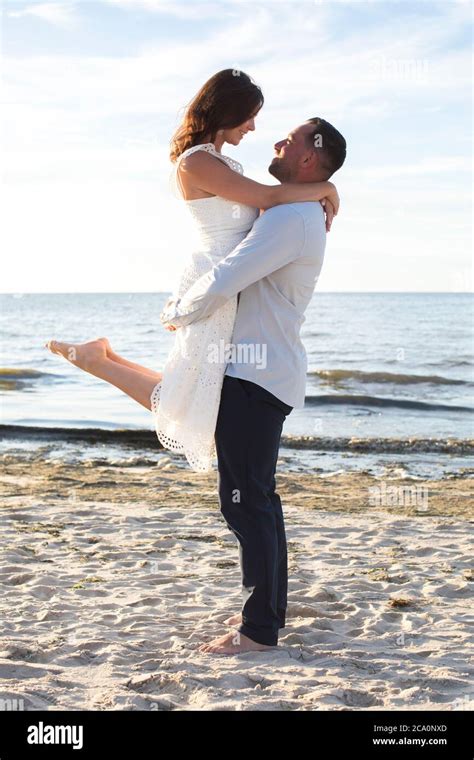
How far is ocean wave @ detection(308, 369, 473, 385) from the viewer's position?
67.6 feet

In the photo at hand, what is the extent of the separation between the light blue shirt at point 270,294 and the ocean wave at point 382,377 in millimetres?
16330

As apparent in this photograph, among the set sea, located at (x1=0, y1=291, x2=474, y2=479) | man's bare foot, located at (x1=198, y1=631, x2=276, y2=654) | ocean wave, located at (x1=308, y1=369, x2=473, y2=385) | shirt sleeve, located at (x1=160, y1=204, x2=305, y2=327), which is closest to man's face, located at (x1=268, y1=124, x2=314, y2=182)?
shirt sleeve, located at (x1=160, y1=204, x2=305, y2=327)

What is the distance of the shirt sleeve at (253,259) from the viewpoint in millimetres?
3619

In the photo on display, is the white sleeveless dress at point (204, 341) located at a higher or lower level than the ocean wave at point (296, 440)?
higher

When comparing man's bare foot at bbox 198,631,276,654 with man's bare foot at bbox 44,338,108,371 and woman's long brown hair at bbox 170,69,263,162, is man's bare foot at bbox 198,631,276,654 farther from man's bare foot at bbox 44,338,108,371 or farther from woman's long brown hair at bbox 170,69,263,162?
woman's long brown hair at bbox 170,69,263,162

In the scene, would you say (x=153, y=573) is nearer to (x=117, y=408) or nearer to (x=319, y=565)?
(x=319, y=565)

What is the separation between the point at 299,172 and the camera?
3854mm

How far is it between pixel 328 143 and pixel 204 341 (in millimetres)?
952

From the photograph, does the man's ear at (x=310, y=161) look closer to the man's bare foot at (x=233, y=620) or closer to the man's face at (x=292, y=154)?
the man's face at (x=292, y=154)

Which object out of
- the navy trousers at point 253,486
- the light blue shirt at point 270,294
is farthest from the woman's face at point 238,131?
the navy trousers at point 253,486

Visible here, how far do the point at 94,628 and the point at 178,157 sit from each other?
2.24 metres

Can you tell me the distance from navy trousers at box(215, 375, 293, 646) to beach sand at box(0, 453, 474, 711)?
213 mm

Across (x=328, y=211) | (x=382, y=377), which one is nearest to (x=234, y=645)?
(x=328, y=211)
